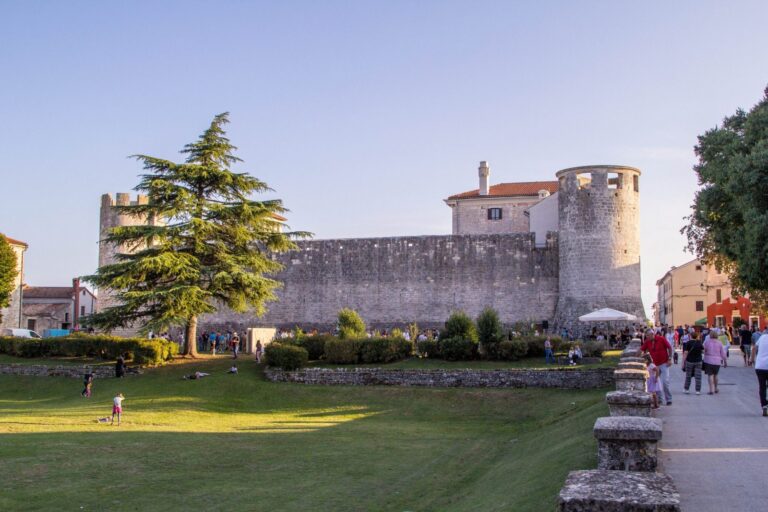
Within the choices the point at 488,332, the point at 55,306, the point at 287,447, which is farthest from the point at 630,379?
the point at 55,306

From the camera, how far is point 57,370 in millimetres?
31062

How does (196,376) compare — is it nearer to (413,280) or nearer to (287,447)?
(287,447)

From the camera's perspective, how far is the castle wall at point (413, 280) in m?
41.6

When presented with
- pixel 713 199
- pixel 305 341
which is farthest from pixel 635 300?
pixel 305 341

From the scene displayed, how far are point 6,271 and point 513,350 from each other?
35.2 m

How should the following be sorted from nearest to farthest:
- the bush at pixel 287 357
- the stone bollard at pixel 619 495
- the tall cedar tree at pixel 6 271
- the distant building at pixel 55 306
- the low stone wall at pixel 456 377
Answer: the stone bollard at pixel 619 495, the low stone wall at pixel 456 377, the bush at pixel 287 357, the tall cedar tree at pixel 6 271, the distant building at pixel 55 306

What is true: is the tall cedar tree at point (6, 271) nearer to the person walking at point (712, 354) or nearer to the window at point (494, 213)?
the window at point (494, 213)

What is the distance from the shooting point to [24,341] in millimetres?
34656

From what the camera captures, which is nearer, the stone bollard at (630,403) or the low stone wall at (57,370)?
the stone bollard at (630,403)

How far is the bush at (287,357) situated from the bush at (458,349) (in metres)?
5.20

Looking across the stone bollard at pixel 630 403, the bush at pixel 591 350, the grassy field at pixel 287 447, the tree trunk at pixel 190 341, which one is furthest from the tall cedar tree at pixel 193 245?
the stone bollard at pixel 630 403

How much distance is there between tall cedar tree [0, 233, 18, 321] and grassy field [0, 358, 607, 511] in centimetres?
2292

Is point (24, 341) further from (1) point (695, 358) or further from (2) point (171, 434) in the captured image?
(1) point (695, 358)

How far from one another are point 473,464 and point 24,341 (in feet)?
86.3
